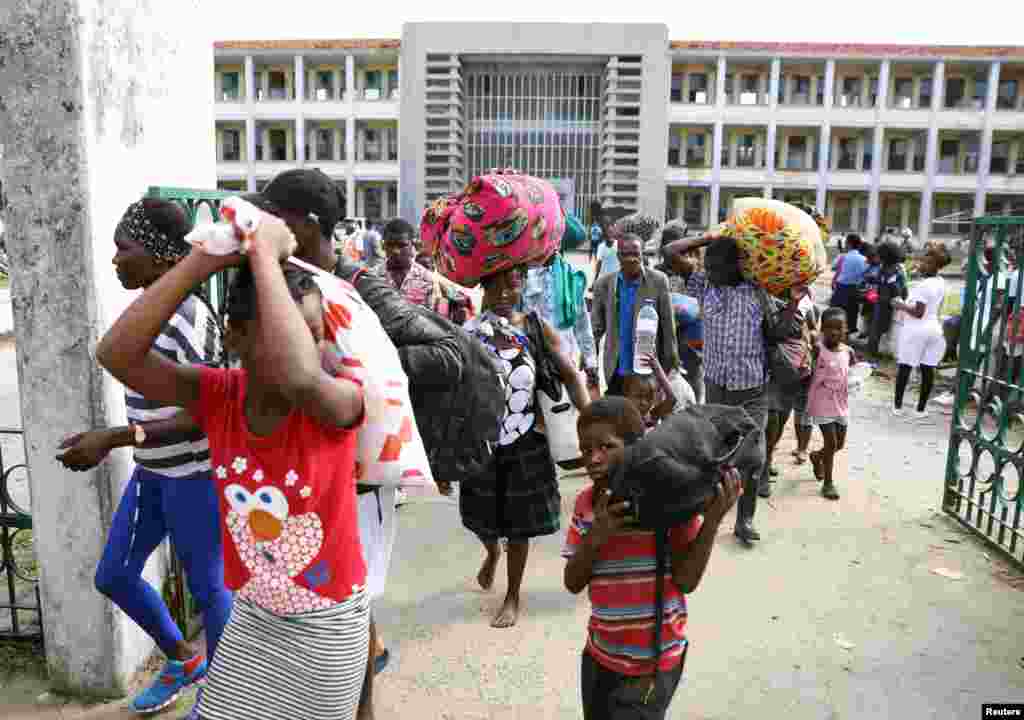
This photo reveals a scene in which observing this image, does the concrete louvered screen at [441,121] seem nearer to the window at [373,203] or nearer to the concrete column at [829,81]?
the window at [373,203]

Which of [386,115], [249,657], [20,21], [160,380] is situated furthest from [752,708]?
[386,115]

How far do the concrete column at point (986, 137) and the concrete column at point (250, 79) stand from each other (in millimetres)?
37214

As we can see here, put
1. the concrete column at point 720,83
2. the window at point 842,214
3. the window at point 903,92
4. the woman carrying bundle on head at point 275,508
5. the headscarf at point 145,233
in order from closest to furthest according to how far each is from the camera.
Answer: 1. the woman carrying bundle on head at point 275,508
2. the headscarf at point 145,233
3. the concrete column at point 720,83
4. the window at point 903,92
5. the window at point 842,214

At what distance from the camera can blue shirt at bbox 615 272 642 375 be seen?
480 cm

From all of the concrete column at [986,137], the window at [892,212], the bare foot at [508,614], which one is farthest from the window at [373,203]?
the bare foot at [508,614]

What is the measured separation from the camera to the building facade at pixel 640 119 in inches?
1474

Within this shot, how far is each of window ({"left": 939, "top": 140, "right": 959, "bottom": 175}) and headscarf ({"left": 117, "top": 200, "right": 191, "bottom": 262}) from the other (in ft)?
147

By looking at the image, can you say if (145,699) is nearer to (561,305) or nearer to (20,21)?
(20,21)

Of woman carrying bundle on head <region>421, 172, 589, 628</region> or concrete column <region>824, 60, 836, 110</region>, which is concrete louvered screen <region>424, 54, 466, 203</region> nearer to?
concrete column <region>824, 60, 836, 110</region>

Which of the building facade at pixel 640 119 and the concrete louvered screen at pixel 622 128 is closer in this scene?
the building facade at pixel 640 119

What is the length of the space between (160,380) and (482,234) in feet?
5.20

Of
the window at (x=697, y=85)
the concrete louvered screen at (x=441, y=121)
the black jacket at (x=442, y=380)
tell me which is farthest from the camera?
the window at (x=697, y=85)

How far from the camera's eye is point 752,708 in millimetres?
2789

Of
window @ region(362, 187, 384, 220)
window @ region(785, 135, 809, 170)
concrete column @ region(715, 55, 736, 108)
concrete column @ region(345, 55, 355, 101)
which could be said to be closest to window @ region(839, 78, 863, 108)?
window @ region(785, 135, 809, 170)
